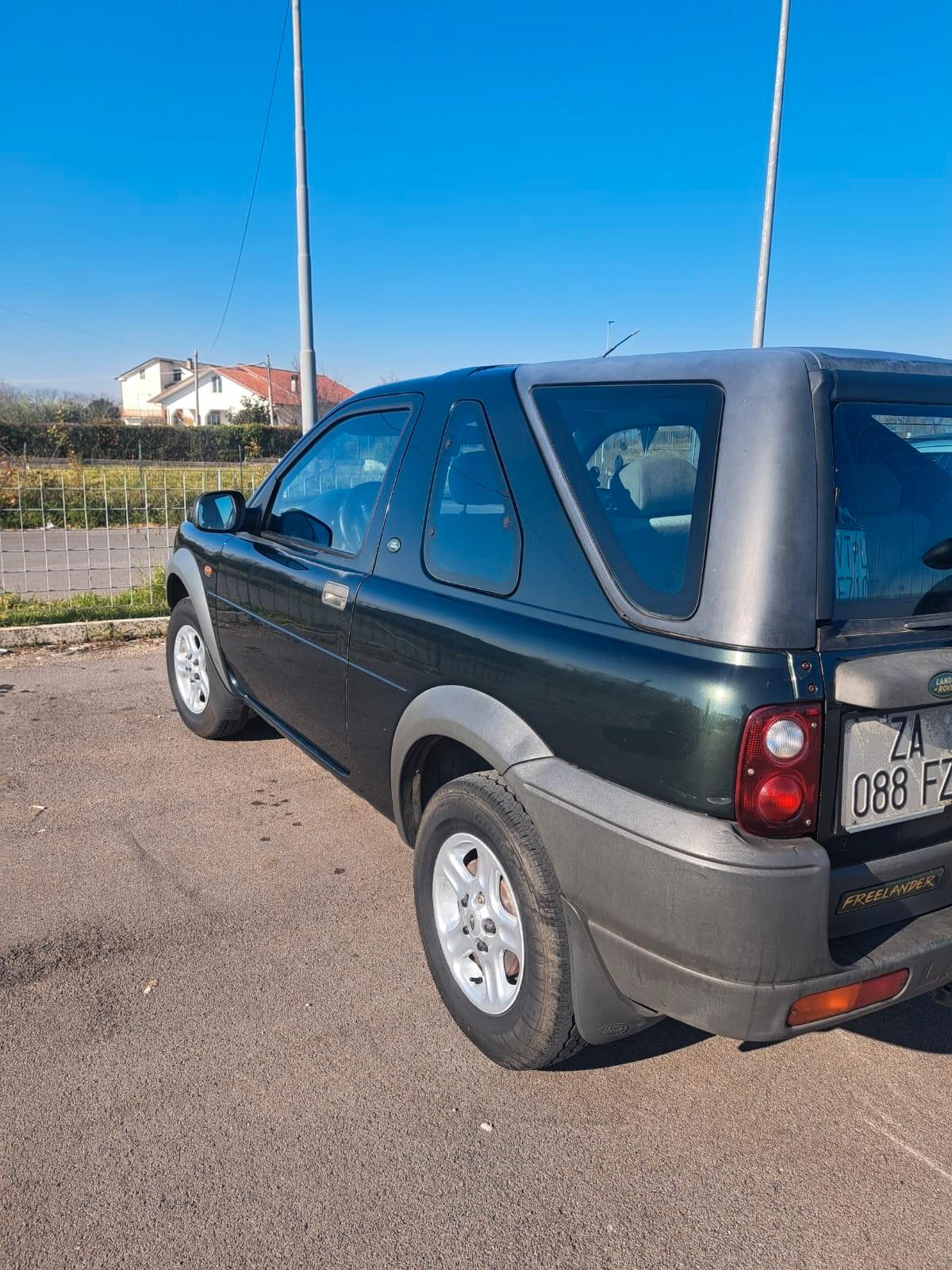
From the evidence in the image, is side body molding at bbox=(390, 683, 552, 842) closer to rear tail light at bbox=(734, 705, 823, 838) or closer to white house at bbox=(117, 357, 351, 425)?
rear tail light at bbox=(734, 705, 823, 838)

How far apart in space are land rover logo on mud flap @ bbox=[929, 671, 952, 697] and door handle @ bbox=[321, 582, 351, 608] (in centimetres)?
196

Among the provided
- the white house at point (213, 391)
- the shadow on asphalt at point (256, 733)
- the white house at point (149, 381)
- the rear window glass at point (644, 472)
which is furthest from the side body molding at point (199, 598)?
the white house at point (149, 381)

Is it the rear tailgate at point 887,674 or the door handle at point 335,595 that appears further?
the door handle at point 335,595

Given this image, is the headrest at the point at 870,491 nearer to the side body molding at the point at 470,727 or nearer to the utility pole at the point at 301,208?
the side body molding at the point at 470,727

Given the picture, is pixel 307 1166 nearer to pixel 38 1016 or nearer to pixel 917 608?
pixel 38 1016

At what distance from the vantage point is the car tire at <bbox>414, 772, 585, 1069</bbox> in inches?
94.4

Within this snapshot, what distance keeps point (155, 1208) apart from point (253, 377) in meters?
77.4

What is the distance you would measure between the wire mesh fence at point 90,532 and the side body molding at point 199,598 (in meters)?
3.73

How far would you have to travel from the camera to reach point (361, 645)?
10.7 feet

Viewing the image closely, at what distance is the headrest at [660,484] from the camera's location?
7.38ft

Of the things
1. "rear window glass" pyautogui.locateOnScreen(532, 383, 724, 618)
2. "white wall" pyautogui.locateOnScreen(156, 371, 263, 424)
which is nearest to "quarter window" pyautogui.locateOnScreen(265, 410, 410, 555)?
"rear window glass" pyautogui.locateOnScreen(532, 383, 724, 618)

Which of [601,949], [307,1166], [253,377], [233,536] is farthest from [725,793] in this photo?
[253,377]

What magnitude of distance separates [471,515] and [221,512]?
2.10 meters

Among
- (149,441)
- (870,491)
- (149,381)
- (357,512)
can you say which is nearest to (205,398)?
(149,381)
